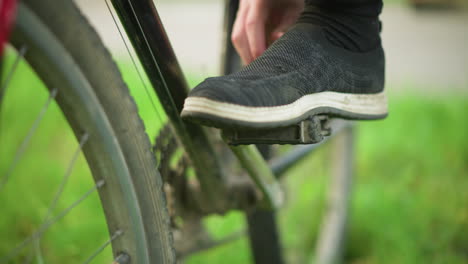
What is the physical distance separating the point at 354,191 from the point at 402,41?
1828 mm

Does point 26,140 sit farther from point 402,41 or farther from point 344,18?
point 402,41

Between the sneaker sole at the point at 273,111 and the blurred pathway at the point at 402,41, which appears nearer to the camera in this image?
the sneaker sole at the point at 273,111

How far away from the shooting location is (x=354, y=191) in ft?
6.04

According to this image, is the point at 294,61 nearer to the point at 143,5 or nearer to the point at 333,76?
the point at 333,76

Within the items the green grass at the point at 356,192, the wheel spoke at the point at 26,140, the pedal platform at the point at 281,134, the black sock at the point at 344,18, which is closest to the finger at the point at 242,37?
the black sock at the point at 344,18

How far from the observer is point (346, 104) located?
0.70 m

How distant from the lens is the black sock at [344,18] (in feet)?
2.29

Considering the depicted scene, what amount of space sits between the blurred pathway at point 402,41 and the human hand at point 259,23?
5.30 feet

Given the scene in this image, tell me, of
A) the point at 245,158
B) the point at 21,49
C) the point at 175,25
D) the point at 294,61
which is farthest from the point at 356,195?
the point at 175,25

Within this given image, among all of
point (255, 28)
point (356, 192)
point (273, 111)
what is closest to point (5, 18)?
point (273, 111)

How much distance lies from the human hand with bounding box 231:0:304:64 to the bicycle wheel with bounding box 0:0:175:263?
9.0 inches

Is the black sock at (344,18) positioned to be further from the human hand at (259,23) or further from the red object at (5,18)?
the red object at (5,18)

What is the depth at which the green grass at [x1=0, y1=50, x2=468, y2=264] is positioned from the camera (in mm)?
1399

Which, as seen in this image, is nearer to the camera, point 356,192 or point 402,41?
point 356,192
